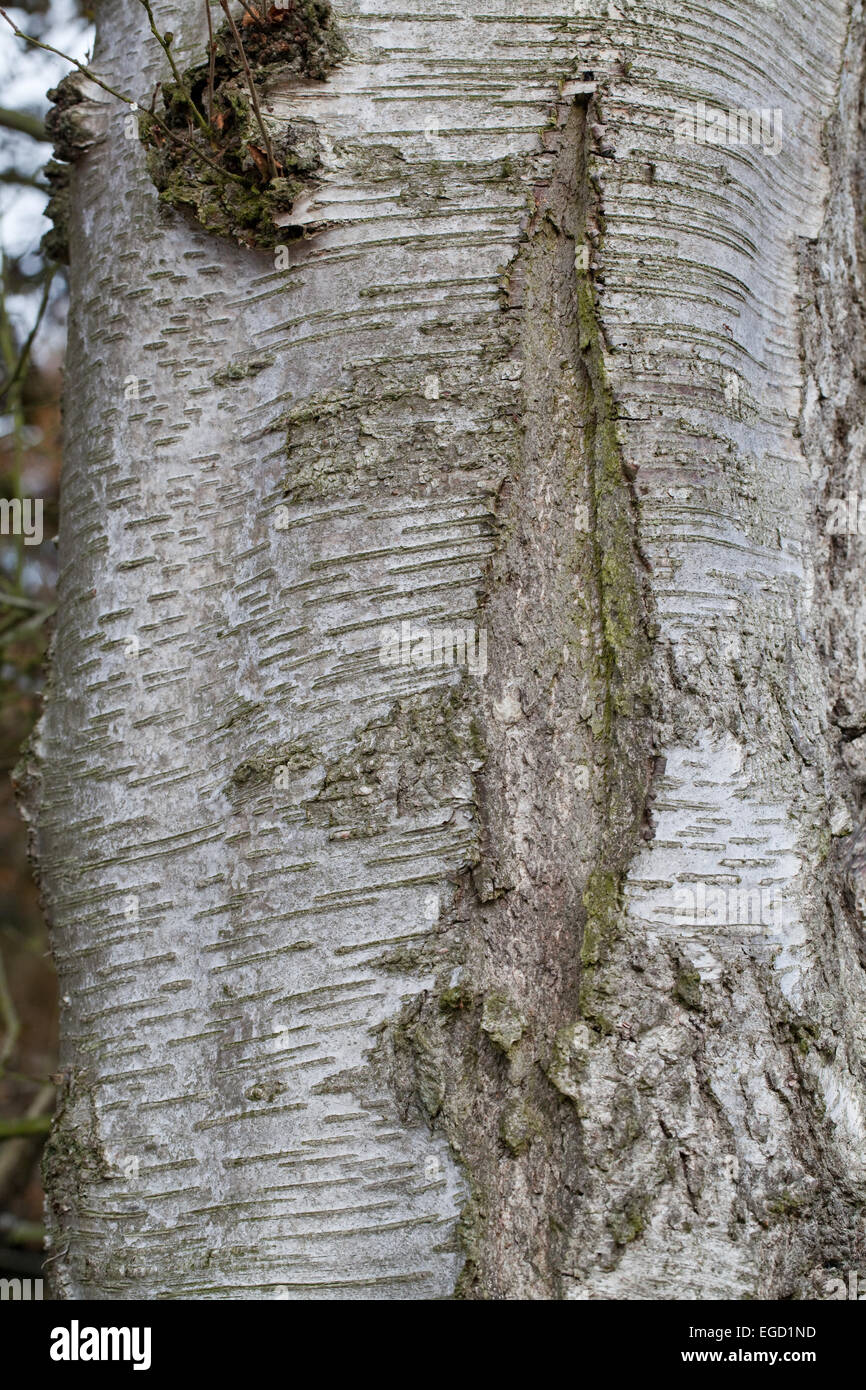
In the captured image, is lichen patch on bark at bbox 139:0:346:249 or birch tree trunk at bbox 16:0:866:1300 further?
lichen patch on bark at bbox 139:0:346:249

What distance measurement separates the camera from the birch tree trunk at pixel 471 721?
131cm

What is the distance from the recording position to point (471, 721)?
139cm

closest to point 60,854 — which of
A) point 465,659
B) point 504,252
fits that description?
point 465,659

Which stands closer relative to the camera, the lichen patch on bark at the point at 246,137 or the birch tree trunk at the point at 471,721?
the birch tree trunk at the point at 471,721

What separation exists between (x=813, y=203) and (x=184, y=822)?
1.52 metres

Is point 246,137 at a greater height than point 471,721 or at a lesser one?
greater

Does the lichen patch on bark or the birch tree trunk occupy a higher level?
the lichen patch on bark

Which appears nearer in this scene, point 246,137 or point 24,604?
point 246,137

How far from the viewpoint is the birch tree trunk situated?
4.31 feet

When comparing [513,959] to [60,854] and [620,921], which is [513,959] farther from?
[60,854]

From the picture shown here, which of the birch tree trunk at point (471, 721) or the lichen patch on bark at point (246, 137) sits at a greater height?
the lichen patch on bark at point (246, 137)

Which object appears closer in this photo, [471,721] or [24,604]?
[471,721]
